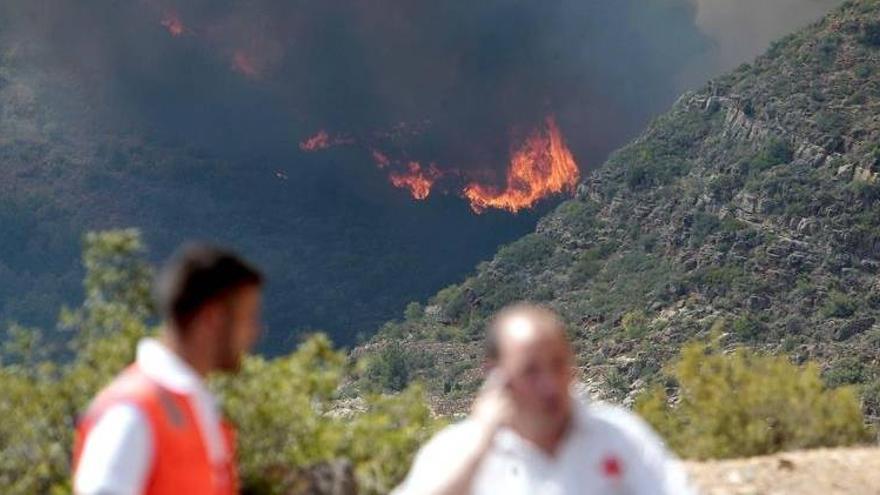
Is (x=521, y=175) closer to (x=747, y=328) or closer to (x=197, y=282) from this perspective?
(x=747, y=328)

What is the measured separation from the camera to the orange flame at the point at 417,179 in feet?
514

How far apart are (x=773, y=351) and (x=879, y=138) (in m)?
15.6

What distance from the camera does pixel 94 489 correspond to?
13.1 ft

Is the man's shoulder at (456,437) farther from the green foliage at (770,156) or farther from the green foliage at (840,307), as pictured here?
the green foliage at (770,156)

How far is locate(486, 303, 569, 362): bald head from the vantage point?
4.40 metres

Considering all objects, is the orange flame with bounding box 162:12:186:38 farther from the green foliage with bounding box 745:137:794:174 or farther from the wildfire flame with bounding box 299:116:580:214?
the green foliage with bounding box 745:137:794:174

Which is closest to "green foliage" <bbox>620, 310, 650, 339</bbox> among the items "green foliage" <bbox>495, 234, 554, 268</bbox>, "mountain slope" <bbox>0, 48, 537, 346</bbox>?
"green foliage" <bbox>495, 234, 554, 268</bbox>

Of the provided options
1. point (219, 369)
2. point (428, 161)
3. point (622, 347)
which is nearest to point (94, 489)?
point (219, 369)

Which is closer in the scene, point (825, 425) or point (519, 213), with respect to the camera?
point (825, 425)

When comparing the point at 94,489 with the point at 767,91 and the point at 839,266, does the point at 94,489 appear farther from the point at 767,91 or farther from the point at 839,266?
the point at 767,91

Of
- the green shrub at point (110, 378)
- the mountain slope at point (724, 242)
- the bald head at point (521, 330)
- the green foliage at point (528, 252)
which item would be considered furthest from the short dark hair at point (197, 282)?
the green foliage at point (528, 252)

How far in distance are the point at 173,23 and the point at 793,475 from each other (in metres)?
171

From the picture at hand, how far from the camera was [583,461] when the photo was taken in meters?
4.63

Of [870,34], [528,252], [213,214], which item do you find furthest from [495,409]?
[213,214]
